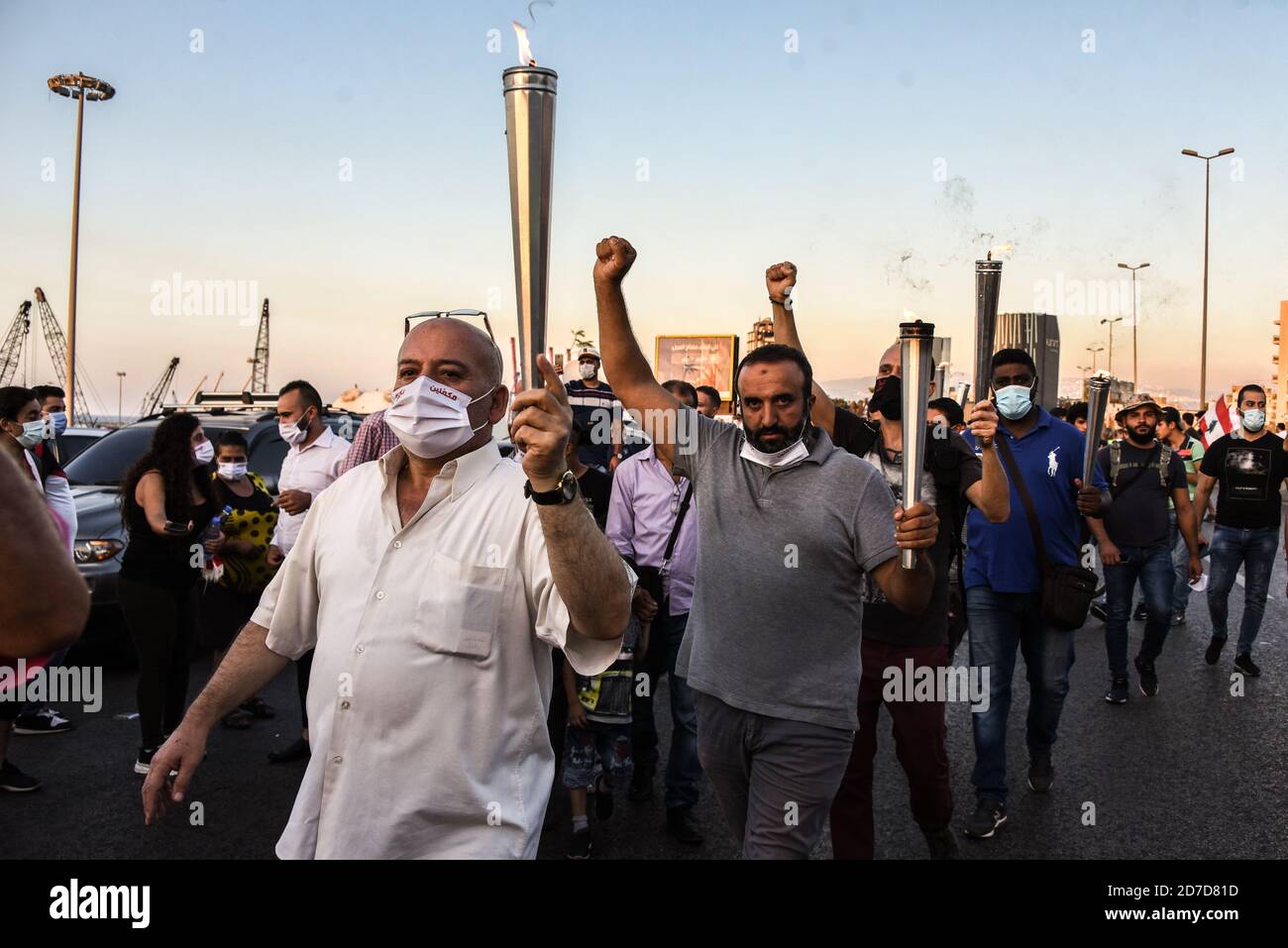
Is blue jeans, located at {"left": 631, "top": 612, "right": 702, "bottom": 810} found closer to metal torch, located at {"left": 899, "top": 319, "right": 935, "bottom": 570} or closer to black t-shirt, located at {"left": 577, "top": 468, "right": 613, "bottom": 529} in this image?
A: black t-shirt, located at {"left": 577, "top": 468, "right": 613, "bottom": 529}

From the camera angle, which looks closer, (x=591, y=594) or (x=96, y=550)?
(x=591, y=594)

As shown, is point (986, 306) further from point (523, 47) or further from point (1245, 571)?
point (1245, 571)

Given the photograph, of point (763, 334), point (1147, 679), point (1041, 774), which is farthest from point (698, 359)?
point (1041, 774)

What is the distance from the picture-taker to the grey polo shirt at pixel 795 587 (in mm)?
3463

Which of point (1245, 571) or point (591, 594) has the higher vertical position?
point (591, 594)

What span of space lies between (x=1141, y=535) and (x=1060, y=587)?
Result: 3.41 m

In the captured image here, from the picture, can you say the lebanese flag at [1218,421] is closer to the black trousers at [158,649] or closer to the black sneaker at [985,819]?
the black sneaker at [985,819]

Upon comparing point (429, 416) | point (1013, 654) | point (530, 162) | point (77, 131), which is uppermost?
point (77, 131)

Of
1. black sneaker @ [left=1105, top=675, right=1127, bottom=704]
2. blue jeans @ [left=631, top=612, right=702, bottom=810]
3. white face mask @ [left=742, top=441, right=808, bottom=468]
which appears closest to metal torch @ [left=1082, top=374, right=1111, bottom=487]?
white face mask @ [left=742, top=441, right=808, bottom=468]

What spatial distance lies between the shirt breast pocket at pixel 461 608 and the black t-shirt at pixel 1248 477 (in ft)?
27.3

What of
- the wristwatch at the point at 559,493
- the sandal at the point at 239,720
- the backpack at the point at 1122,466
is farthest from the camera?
the backpack at the point at 1122,466

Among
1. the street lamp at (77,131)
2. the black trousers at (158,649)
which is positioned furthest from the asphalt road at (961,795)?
the street lamp at (77,131)

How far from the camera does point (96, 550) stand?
7.96 metres
